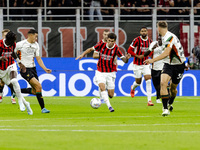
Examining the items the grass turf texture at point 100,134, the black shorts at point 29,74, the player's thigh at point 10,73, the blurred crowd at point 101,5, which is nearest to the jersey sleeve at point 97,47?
the black shorts at point 29,74

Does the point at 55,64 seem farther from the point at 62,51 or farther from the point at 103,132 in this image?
the point at 103,132

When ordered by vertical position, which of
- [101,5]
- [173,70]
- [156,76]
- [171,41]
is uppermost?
[101,5]

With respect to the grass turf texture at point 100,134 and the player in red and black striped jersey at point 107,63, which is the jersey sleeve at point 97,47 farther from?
the grass turf texture at point 100,134

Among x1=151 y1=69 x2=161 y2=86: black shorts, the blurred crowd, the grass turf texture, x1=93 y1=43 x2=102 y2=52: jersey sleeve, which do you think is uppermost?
the blurred crowd

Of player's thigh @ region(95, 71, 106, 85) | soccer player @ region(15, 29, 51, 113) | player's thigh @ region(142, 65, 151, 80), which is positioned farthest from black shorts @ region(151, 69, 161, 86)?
soccer player @ region(15, 29, 51, 113)

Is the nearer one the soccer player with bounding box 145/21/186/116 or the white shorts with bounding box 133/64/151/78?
the soccer player with bounding box 145/21/186/116

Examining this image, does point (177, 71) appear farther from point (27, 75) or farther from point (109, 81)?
point (27, 75)

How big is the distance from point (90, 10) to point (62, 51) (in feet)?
6.61

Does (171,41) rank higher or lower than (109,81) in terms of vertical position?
higher

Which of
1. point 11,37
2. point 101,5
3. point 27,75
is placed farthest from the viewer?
point 101,5

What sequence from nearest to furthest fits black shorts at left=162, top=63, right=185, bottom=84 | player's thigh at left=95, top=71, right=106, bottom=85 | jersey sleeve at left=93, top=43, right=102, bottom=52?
black shorts at left=162, top=63, right=185, bottom=84 → player's thigh at left=95, top=71, right=106, bottom=85 → jersey sleeve at left=93, top=43, right=102, bottom=52

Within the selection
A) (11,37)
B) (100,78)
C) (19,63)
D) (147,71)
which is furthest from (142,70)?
(11,37)

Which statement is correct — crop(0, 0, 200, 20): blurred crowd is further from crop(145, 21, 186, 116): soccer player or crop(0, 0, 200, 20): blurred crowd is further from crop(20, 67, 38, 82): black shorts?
crop(145, 21, 186, 116): soccer player

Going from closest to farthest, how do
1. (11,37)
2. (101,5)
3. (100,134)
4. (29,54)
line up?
(100,134) → (11,37) → (29,54) → (101,5)
